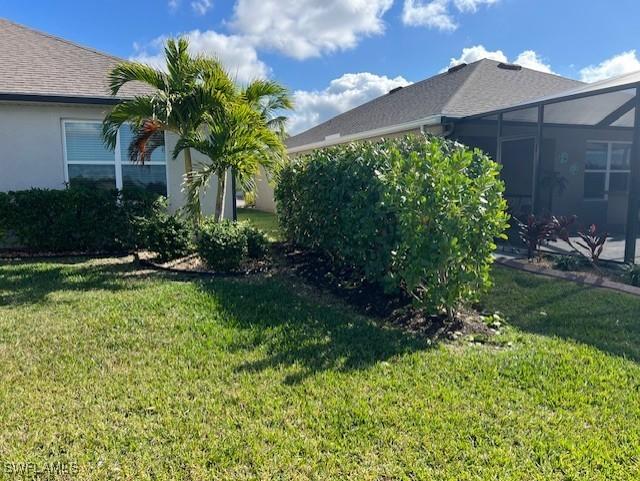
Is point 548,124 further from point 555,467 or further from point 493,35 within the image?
point 555,467

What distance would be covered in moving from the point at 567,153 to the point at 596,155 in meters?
1.13

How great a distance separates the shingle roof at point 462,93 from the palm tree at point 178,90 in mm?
5206

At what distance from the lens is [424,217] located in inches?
183

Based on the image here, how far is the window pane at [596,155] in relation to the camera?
12492 mm

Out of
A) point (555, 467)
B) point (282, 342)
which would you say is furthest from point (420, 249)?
point (555, 467)

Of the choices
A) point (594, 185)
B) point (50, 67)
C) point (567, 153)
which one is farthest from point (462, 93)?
point (50, 67)

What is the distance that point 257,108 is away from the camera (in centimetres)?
861

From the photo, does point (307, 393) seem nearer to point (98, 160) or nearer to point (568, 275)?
point (568, 275)

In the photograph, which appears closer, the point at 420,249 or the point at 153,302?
the point at 420,249

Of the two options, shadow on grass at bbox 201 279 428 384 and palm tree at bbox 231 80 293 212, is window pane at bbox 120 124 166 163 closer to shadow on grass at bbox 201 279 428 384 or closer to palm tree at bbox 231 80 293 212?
palm tree at bbox 231 80 293 212

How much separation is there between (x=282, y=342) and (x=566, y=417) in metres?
2.41

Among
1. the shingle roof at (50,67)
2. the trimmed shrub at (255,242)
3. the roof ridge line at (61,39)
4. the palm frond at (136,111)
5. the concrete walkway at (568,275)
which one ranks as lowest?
the concrete walkway at (568,275)

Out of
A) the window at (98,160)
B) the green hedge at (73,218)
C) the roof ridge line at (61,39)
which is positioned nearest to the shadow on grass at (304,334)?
the green hedge at (73,218)

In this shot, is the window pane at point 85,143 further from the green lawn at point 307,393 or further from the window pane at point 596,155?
the window pane at point 596,155
